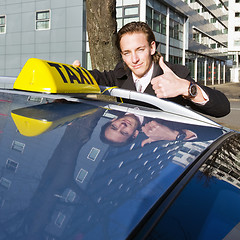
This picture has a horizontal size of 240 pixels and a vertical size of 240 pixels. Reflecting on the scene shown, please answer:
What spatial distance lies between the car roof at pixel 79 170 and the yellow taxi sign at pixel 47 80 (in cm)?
17

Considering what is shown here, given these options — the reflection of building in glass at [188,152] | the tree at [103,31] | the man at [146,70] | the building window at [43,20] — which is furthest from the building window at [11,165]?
the building window at [43,20]

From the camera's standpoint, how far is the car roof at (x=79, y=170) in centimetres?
55

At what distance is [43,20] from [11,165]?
2034 cm

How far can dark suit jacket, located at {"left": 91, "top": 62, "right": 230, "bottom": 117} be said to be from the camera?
204cm

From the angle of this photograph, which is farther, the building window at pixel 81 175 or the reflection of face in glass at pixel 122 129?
the reflection of face in glass at pixel 122 129

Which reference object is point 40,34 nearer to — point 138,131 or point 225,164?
point 138,131

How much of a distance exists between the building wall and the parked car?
18.1m

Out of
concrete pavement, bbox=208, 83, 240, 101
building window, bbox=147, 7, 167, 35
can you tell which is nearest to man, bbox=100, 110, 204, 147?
concrete pavement, bbox=208, 83, 240, 101

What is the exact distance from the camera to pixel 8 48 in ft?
68.3

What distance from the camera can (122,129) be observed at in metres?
1.10

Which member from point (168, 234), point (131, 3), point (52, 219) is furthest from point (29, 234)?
point (131, 3)

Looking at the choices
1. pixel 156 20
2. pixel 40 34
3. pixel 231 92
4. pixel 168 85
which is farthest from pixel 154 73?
pixel 231 92

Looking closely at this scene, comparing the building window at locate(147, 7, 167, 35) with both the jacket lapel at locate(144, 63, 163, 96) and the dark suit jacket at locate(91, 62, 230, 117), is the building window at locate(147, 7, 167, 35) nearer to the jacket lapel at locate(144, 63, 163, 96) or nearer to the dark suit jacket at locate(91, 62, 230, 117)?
the dark suit jacket at locate(91, 62, 230, 117)

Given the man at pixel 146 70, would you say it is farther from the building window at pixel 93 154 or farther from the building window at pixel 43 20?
the building window at pixel 43 20
